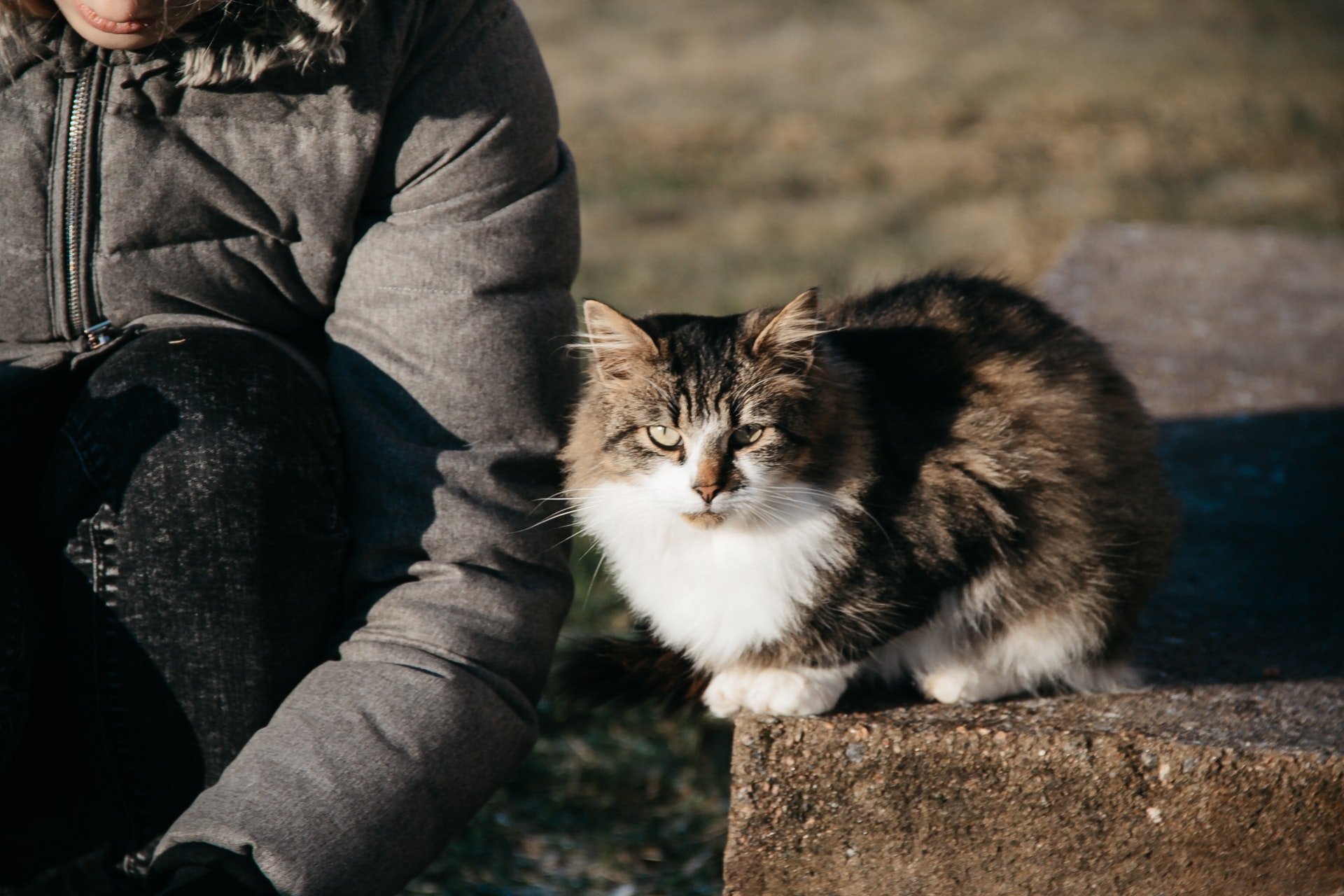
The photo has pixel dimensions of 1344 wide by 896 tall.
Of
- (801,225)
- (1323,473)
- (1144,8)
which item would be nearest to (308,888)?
(1323,473)

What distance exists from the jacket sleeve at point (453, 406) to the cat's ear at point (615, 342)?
0.07 meters

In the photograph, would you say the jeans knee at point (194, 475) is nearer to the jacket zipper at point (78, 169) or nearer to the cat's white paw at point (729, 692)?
the jacket zipper at point (78, 169)

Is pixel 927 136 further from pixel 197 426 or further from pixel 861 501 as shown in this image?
pixel 197 426

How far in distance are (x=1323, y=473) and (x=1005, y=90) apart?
15.5 ft

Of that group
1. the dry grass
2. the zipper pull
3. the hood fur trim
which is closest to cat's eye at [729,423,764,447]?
the hood fur trim

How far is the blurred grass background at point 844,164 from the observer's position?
2.13 meters

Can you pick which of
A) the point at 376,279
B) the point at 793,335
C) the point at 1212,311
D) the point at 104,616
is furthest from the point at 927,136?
the point at 104,616

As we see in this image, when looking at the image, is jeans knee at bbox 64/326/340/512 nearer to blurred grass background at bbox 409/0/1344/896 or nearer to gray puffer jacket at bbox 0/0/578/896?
gray puffer jacket at bbox 0/0/578/896

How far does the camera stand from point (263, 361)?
150 centimetres

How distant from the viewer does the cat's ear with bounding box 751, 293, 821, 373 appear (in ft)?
4.98

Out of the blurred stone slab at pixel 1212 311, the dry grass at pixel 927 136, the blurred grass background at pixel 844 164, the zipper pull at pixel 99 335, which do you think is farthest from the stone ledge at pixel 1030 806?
the dry grass at pixel 927 136

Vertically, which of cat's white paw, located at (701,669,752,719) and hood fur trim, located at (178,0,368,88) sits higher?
hood fur trim, located at (178,0,368,88)

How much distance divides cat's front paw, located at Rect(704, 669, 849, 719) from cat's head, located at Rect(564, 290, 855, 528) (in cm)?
22

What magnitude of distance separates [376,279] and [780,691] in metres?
0.75
